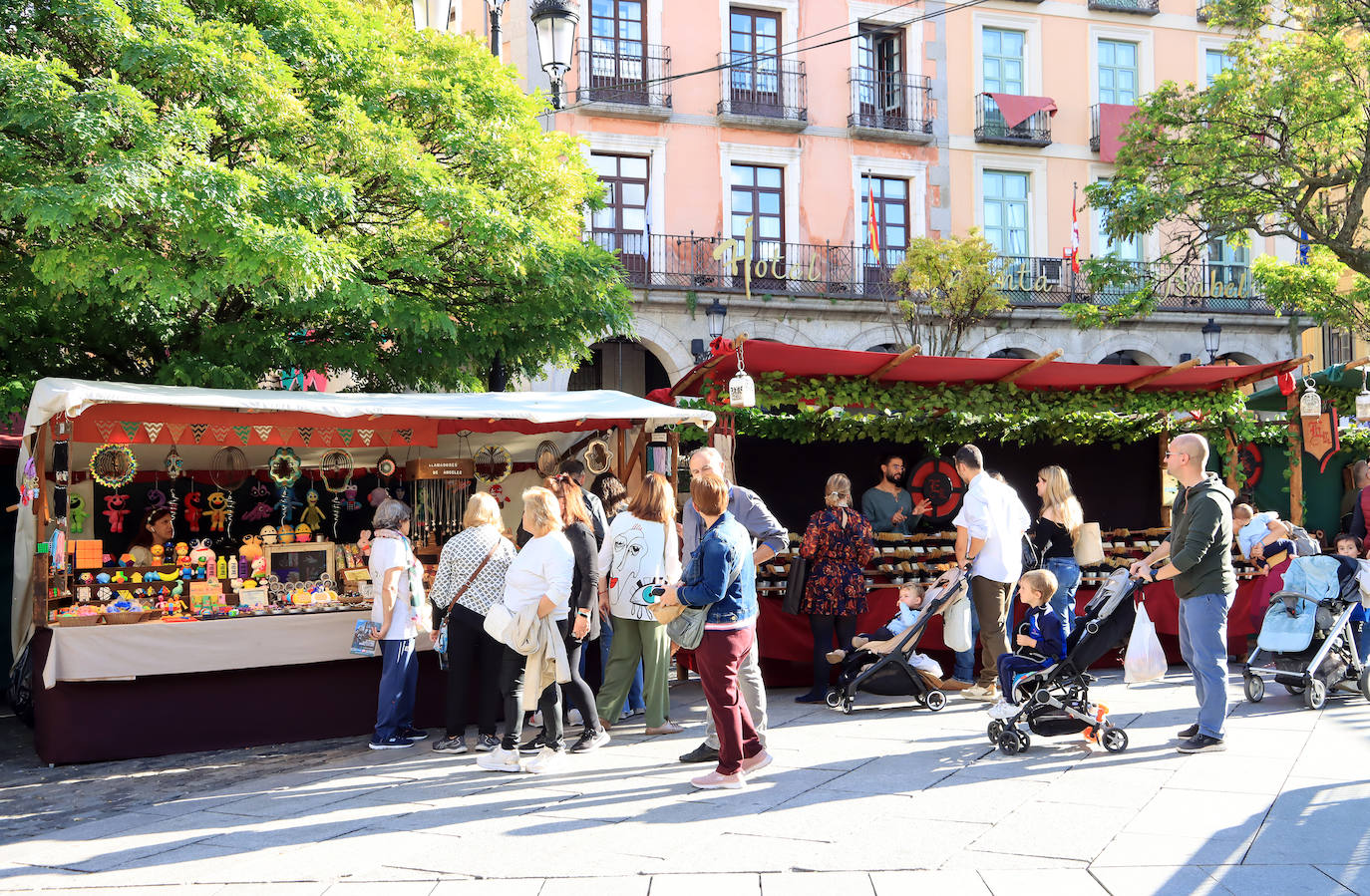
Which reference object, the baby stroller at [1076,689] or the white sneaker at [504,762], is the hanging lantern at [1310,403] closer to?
the baby stroller at [1076,689]

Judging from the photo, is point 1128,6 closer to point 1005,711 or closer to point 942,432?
point 942,432

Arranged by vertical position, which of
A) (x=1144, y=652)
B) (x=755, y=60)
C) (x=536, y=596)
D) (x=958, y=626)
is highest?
(x=755, y=60)

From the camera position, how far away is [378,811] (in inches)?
215

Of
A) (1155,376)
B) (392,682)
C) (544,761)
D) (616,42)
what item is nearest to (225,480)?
(392,682)

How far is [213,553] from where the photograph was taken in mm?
8305

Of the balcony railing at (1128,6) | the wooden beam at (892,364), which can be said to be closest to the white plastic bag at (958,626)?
the wooden beam at (892,364)

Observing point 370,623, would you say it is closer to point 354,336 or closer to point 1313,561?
point 354,336

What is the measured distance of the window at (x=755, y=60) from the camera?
72.4 feet

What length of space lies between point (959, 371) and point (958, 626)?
8.87 ft

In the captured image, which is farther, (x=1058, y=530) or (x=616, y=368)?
(x=616, y=368)

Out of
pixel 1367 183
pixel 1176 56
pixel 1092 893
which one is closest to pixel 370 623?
pixel 1092 893

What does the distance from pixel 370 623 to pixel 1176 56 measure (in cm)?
2318

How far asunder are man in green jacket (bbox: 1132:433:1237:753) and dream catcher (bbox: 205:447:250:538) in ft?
22.2

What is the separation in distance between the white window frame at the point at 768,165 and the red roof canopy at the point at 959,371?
12.1 meters
